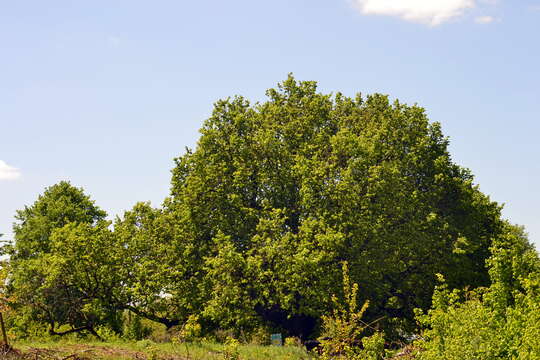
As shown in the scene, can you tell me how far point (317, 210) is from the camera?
32.6m

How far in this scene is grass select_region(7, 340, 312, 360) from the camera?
19094 millimetres

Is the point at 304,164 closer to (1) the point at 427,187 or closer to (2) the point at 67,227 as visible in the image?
(1) the point at 427,187

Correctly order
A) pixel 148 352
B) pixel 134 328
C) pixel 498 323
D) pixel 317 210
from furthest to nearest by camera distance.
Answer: pixel 134 328 → pixel 317 210 → pixel 148 352 → pixel 498 323

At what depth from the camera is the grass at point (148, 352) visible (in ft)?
62.6

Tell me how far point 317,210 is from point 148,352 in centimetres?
1435

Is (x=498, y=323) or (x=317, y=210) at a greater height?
(x=317, y=210)

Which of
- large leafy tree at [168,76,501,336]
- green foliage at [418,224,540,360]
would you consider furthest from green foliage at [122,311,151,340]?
green foliage at [418,224,540,360]

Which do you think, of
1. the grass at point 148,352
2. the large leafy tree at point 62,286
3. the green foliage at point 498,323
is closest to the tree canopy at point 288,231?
the large leafy tree at point 62,286

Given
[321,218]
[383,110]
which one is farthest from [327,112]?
[321,218]

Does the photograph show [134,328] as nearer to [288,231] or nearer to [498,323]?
[288,231]

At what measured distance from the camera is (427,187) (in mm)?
35906

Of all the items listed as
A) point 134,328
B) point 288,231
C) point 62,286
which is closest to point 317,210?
point 288,231

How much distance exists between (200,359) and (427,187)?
758 inches

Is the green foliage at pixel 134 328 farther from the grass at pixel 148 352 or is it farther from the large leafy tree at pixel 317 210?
the grass at pixel 148 352
